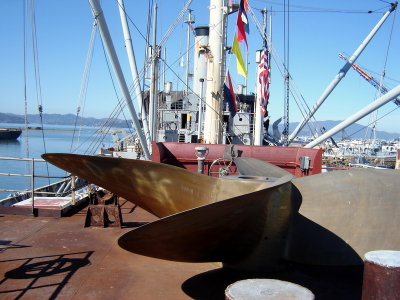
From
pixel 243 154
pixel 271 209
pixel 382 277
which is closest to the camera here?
pixel 382 277

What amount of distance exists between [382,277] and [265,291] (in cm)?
106

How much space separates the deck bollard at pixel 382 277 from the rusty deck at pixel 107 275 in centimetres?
233

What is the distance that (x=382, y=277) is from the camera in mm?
3236

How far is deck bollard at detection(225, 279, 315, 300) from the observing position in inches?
119

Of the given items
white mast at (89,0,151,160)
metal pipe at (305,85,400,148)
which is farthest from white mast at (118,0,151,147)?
metal pipe at (305,85,400,148)

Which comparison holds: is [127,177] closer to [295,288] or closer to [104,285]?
[104,285]

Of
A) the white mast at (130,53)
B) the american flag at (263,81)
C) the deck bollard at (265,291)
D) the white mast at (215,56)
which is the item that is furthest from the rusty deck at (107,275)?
the american flag at (263,81)

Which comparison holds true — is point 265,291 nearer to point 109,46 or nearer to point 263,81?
point 109,46

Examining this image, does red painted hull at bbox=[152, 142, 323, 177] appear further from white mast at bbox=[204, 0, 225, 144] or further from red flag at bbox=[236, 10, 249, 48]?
red flag at bbox=[236, 10, 249, 48]

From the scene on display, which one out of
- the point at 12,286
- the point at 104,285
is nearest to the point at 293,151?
the point at 104,285

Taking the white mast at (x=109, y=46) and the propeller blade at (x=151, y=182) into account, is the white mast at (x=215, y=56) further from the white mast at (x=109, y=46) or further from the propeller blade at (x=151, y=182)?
the propeller blade at (x=151, y=182)

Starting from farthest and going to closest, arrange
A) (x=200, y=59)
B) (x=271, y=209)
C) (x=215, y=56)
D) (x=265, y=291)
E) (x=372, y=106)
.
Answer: (x=200, y=59)
(x=215, y=56)
(x=372, y=106)
(x=271, y=209)
(x=265, y=291)

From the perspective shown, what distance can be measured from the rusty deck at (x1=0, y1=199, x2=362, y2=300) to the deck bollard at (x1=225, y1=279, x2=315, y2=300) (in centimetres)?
230

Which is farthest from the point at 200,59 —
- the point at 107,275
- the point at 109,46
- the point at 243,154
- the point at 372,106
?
the point at 107,275
